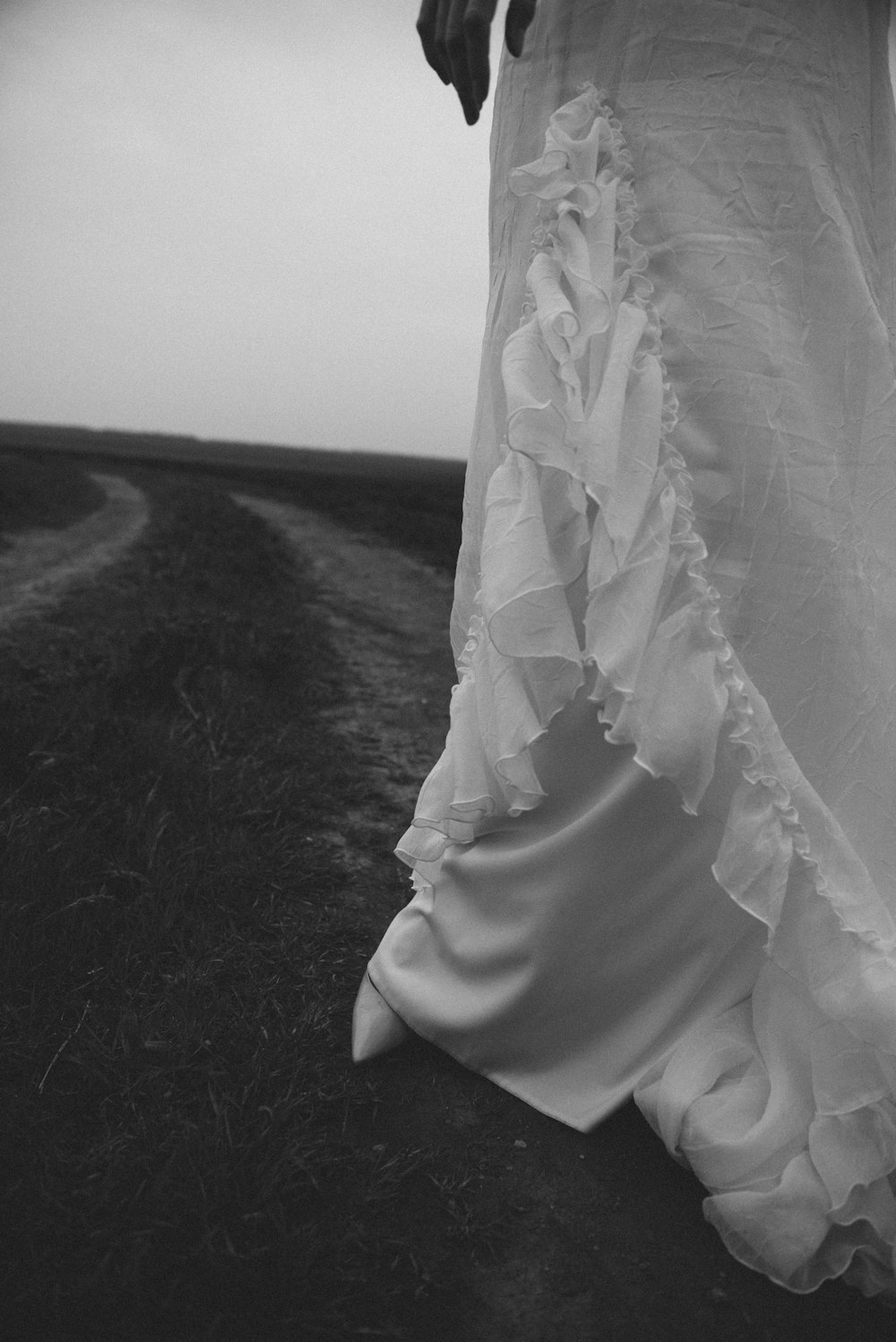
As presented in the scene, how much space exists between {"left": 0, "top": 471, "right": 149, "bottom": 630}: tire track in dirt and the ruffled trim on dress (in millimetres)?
4334

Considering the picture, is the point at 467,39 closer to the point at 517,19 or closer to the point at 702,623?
the point at 517,19

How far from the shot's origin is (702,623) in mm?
1286

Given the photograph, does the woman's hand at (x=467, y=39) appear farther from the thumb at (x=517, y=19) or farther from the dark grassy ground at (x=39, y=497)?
the dark grassy ground at (x=39, y=497)

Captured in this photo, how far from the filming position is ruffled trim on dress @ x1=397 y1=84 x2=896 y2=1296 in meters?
1.19

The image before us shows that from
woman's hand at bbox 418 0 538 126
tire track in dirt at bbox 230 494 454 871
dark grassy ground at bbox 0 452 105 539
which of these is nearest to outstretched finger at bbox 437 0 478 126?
woman's hand at bbox 418 0 538 126

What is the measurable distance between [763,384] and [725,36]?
529 millimetres

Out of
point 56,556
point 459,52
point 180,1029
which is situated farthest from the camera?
point 56,556

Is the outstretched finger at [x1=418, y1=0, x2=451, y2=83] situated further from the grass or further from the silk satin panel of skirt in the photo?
the grass

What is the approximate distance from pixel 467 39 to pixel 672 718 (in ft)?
3.25

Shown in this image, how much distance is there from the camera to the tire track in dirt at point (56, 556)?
590 cm

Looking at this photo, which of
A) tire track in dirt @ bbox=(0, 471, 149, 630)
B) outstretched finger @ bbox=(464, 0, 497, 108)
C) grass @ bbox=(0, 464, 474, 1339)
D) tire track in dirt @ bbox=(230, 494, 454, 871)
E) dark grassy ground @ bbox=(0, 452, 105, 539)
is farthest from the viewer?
dark grassy ground @ bbox=(0, 452, 105, 539)

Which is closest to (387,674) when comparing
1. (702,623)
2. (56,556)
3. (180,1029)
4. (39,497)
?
(180,1029)

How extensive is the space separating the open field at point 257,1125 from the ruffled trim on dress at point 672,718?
0.14m

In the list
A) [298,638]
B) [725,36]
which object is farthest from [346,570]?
[725,36]
